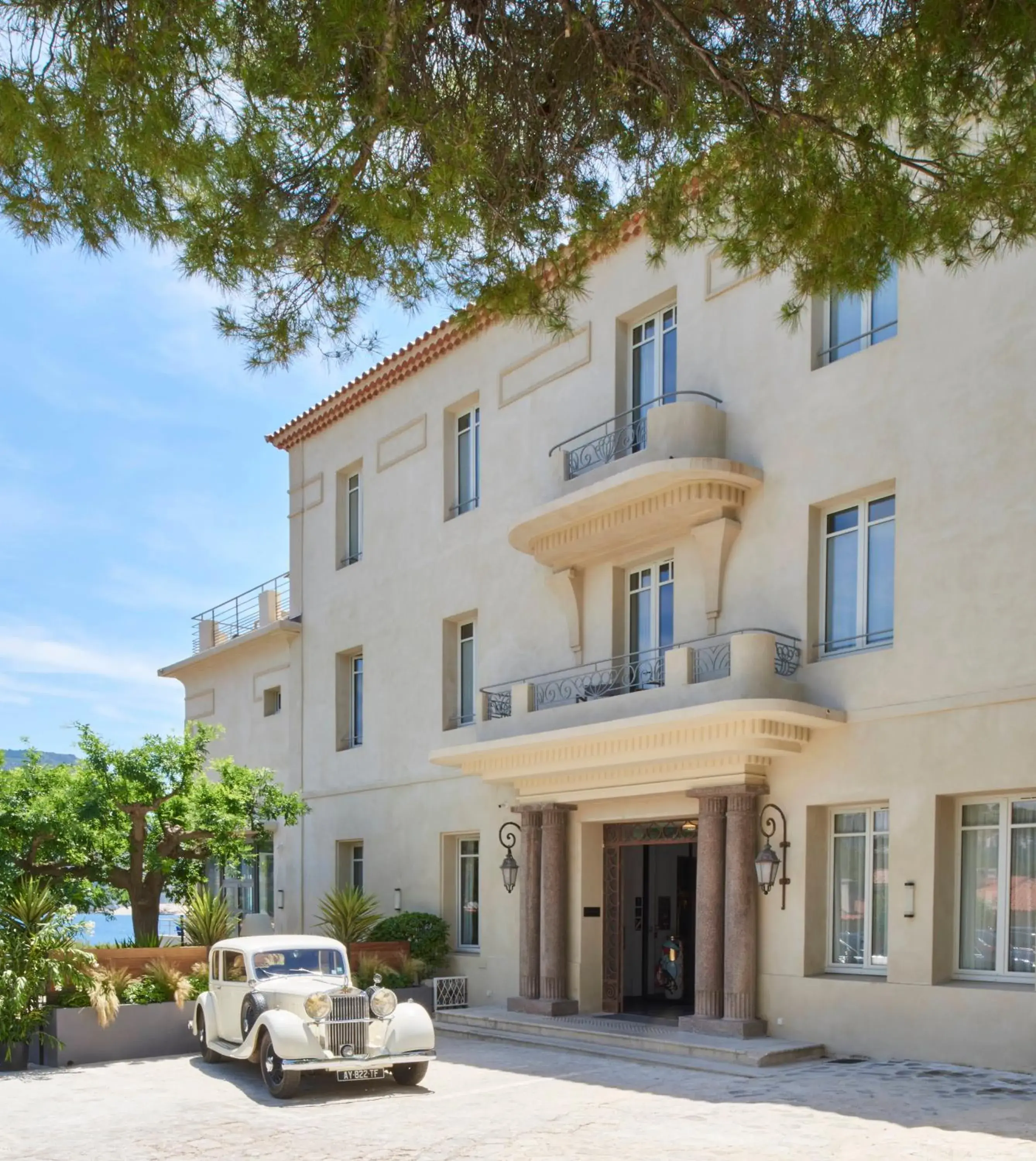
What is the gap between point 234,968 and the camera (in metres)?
15.4

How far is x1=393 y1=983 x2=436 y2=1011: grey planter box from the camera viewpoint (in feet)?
65.3

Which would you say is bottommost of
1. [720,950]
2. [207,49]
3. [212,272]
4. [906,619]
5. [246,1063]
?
[246,1063]

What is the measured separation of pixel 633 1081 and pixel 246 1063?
4692 millimetres

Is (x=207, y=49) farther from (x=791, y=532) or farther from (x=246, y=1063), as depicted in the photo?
(x=246, y=1063)

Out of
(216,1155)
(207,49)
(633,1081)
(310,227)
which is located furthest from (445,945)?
(207,49)

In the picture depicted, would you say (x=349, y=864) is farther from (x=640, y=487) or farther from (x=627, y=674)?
(x=640, y=487)

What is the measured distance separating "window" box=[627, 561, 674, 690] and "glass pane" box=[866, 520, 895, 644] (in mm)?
3243

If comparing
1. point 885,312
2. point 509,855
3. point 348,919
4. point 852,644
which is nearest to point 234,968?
point 509,855

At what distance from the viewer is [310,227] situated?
977 cm

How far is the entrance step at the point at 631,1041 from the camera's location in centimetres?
1494

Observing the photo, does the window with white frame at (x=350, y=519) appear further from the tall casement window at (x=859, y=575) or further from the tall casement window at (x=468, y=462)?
the tall casement window at (x=859, y=575)

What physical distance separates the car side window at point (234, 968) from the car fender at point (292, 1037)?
1520 millimetres

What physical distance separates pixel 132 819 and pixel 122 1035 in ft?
14.9

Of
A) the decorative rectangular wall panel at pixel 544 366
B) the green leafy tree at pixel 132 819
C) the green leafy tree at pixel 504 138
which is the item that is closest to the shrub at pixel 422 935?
the green leafy tree at pixel 132 819
